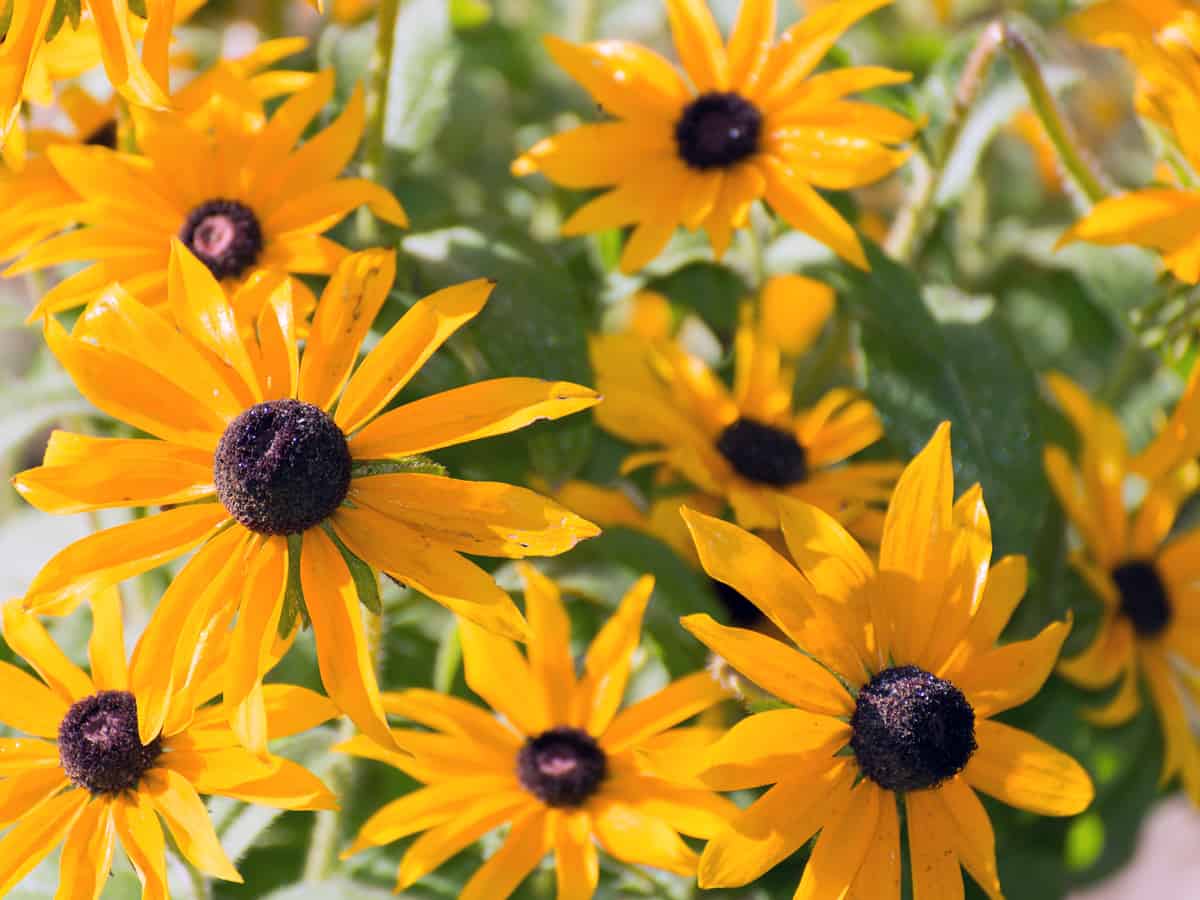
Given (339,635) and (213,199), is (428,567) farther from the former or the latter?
(213,199)

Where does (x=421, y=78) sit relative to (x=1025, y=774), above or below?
above

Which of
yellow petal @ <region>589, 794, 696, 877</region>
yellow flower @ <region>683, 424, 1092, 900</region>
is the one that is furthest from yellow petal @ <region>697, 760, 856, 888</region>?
yellow petal @ <region>589, 794, 696, 877</region>

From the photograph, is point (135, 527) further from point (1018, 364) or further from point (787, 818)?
point (1018, 364)

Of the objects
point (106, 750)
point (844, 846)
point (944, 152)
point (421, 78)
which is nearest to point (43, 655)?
point (106, 750)

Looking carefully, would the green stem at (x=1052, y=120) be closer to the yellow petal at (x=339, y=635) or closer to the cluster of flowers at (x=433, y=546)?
the cluster of flowers at (x=433, y=546)

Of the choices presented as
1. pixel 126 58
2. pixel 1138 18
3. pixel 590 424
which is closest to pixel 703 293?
pixel 590 424

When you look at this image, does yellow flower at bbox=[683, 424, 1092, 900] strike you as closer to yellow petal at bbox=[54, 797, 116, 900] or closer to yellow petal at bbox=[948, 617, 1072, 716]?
yellow petal at bbox=[948, 617, 1072, 716]
